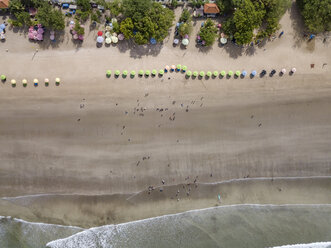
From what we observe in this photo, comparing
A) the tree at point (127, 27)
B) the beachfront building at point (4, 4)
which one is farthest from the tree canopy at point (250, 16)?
the beachfront building at point (4, 4)

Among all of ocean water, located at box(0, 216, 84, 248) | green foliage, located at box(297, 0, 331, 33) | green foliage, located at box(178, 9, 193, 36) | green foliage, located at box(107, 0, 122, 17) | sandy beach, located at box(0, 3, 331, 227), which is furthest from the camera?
sandy beach, located at box(0, 3, 331, 227)

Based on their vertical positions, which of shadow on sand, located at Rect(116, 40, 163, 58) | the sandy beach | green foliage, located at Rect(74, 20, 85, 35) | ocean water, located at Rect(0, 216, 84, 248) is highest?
green foliage, located at Rect(74, 20, 85, 35)

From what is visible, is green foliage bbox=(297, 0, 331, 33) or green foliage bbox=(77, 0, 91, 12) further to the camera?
green foliage bbox=(77, 0, 91, 12)

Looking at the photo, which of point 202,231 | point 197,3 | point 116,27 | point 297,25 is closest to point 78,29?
point 116,27

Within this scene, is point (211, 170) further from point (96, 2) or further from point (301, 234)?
point (96, 2)

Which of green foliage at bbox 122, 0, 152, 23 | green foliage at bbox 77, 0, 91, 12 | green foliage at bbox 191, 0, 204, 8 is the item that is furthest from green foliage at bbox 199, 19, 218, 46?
green foliage at bbox 77, 0, 91, 12

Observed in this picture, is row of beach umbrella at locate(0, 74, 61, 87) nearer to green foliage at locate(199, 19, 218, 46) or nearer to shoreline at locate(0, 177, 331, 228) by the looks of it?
shoreline at locate(0, 177, 331, 228)
